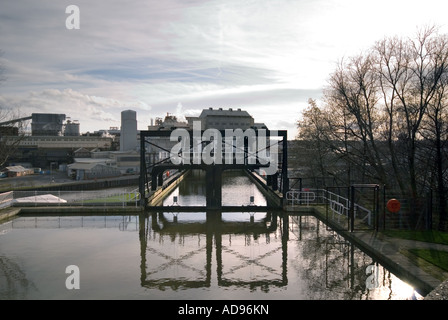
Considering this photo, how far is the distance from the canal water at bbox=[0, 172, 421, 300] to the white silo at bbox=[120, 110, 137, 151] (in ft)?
245

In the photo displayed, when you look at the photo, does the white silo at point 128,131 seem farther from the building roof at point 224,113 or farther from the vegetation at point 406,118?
the vegetation at point 406,118

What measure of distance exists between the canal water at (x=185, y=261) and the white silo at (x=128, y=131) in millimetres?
74695

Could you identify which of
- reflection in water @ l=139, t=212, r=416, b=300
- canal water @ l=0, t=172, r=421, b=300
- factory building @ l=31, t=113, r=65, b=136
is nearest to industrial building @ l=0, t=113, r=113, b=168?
factory building @ l=31, t=113, r=65, b=136

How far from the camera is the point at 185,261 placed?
45.1 ft

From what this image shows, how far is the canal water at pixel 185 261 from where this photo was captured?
10.8 meters

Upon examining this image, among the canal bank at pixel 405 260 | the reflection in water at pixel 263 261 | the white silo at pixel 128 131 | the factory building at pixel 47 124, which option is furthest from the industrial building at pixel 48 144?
the canal bank at pixel 405 260

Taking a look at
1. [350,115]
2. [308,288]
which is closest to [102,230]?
[308,288]

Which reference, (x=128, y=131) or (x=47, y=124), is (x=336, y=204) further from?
(x=47, y=124)

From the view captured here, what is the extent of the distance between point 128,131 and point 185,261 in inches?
3374

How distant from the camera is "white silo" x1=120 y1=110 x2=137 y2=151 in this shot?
94250 millimetres
